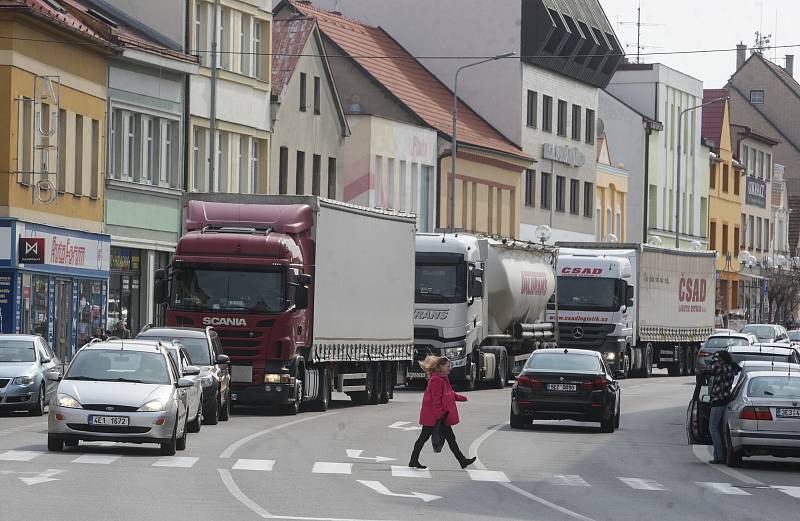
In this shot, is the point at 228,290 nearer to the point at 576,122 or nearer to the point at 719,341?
the point at 719,341

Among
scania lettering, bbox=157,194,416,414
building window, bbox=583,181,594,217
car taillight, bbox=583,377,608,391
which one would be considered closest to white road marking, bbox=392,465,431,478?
car taillight, bbox=583,377,608,391

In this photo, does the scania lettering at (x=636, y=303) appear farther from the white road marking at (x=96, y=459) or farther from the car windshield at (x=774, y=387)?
the white road marking at (x=96, y=459)

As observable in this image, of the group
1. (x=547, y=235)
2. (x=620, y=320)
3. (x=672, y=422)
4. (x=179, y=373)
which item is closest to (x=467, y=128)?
(x=547, y=235)

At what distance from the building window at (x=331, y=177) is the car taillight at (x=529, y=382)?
1281 inches

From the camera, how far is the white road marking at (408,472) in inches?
917

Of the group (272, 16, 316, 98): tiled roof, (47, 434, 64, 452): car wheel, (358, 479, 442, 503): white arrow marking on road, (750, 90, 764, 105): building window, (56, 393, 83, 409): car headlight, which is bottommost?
(358, 479, 442, 503): white arrow marking on road

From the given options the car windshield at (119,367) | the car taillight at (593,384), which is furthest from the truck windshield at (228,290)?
the car windshield at (119,367)

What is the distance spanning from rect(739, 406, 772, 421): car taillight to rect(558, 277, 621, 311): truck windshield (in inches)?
1224

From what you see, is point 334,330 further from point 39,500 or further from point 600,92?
point 600,92

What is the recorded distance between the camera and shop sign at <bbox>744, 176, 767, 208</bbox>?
118m

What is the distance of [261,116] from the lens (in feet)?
195

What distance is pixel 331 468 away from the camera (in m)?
23.9

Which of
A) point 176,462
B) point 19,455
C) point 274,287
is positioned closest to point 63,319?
point 274,287

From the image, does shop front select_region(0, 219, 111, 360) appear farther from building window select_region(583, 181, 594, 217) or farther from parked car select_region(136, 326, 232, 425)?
building window select_region(583, 181, 594, 217)
